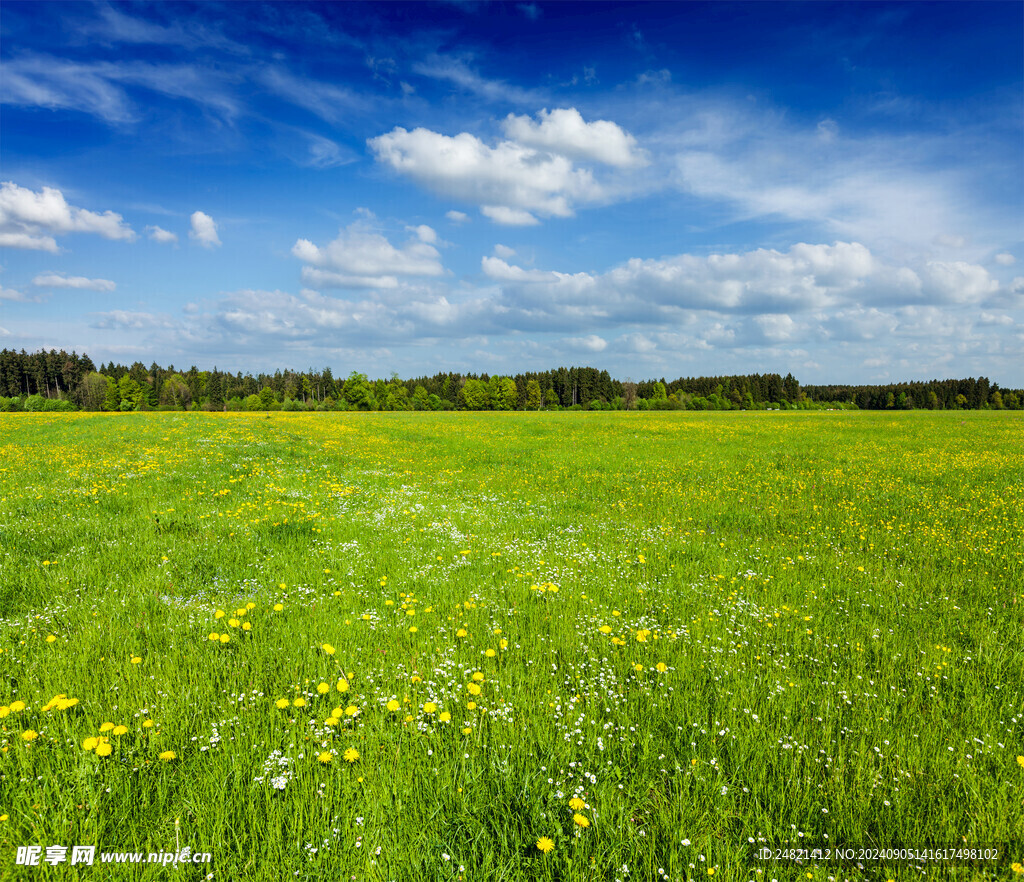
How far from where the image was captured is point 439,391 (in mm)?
155500

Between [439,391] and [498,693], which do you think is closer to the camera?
[498,693]

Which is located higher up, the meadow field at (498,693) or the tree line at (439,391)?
the tree line at (439,391)

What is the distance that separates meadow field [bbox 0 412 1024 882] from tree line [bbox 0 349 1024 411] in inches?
4474

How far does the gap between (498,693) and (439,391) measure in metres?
154

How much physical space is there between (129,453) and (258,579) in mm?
16421

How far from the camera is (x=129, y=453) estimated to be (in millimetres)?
18719

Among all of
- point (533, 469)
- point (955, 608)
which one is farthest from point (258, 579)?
point (533, 469)

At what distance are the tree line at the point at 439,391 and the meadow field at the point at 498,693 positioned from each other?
113638 mm

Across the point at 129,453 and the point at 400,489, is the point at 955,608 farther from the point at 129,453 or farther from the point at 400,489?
the point at 129,453

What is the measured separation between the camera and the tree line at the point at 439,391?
116 m

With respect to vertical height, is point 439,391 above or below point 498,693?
above

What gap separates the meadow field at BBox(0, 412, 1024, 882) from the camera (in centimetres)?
297

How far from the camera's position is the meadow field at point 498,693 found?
2.97 m

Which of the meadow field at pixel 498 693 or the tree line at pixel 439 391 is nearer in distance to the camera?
the meadow field at pixel 498 693
